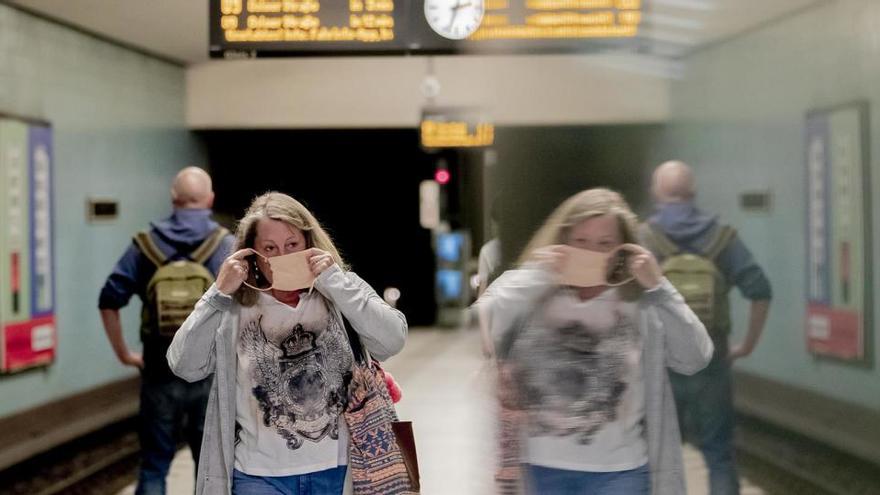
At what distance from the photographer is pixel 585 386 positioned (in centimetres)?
314

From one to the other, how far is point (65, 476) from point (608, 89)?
6.93 meters

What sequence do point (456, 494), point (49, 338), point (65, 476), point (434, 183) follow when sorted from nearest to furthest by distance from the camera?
point (456, 494), point (65, 476), point (49, 338), point (434, 183)

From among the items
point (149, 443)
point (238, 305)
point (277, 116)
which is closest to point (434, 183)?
point (277, 116)

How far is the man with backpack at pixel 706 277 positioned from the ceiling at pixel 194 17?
3193 mm

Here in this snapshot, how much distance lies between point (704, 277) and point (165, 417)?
98.4 inches

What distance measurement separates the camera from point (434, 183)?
19438 millimetres

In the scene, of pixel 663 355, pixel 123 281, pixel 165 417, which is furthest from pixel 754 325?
Answer: pixel 123 281

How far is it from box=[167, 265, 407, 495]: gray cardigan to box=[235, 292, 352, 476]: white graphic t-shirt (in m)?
0.04

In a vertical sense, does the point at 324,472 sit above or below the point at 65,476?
above

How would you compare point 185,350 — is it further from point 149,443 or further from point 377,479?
point 149,443

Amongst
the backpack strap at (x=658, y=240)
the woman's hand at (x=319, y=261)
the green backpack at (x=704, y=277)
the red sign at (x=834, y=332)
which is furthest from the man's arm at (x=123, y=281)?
the red sign at (x=834, y=332)

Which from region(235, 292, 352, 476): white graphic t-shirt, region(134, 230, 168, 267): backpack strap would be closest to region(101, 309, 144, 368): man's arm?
region(134, 230, 168, 267): backpack strap

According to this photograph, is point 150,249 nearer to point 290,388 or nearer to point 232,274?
point 232,274

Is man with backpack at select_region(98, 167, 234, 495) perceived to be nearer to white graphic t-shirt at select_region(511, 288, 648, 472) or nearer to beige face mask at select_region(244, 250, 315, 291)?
beige face mask at select_region(244, 250, 315, 291)
